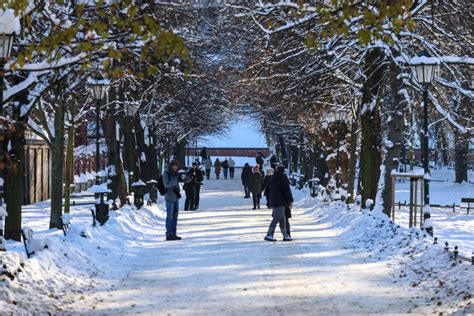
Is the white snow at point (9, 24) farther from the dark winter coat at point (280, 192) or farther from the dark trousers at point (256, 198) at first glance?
the dark trousers at point (256, 198)

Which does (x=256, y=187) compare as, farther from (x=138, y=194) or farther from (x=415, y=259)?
(x=415, y=259)

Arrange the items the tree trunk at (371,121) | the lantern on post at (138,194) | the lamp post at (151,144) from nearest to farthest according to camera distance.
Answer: the tree trunk at (371,121)
the lantern on post at (138,194)
the lamp post at (151,144)

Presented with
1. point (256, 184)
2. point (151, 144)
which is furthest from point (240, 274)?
point (151, 144)

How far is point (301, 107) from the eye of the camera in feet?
98.1

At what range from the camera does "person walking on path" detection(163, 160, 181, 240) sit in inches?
727

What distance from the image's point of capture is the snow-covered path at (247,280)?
31.7ft

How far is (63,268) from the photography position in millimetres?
11820

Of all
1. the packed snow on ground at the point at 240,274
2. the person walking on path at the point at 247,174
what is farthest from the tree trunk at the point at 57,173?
the person walking on path at the point at 247,174

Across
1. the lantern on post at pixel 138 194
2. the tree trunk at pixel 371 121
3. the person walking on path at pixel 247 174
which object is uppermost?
the tree trunk at pixel 371 121

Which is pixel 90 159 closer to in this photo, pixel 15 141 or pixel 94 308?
pixel 15 141

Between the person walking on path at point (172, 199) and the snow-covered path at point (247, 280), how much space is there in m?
0.34

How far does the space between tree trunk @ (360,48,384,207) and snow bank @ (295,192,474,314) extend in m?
1.58

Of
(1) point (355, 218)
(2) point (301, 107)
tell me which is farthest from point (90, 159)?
(1) point (355, 218)

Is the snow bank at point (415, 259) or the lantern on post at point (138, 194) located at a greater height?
the lantern on post at point (138, 194)
